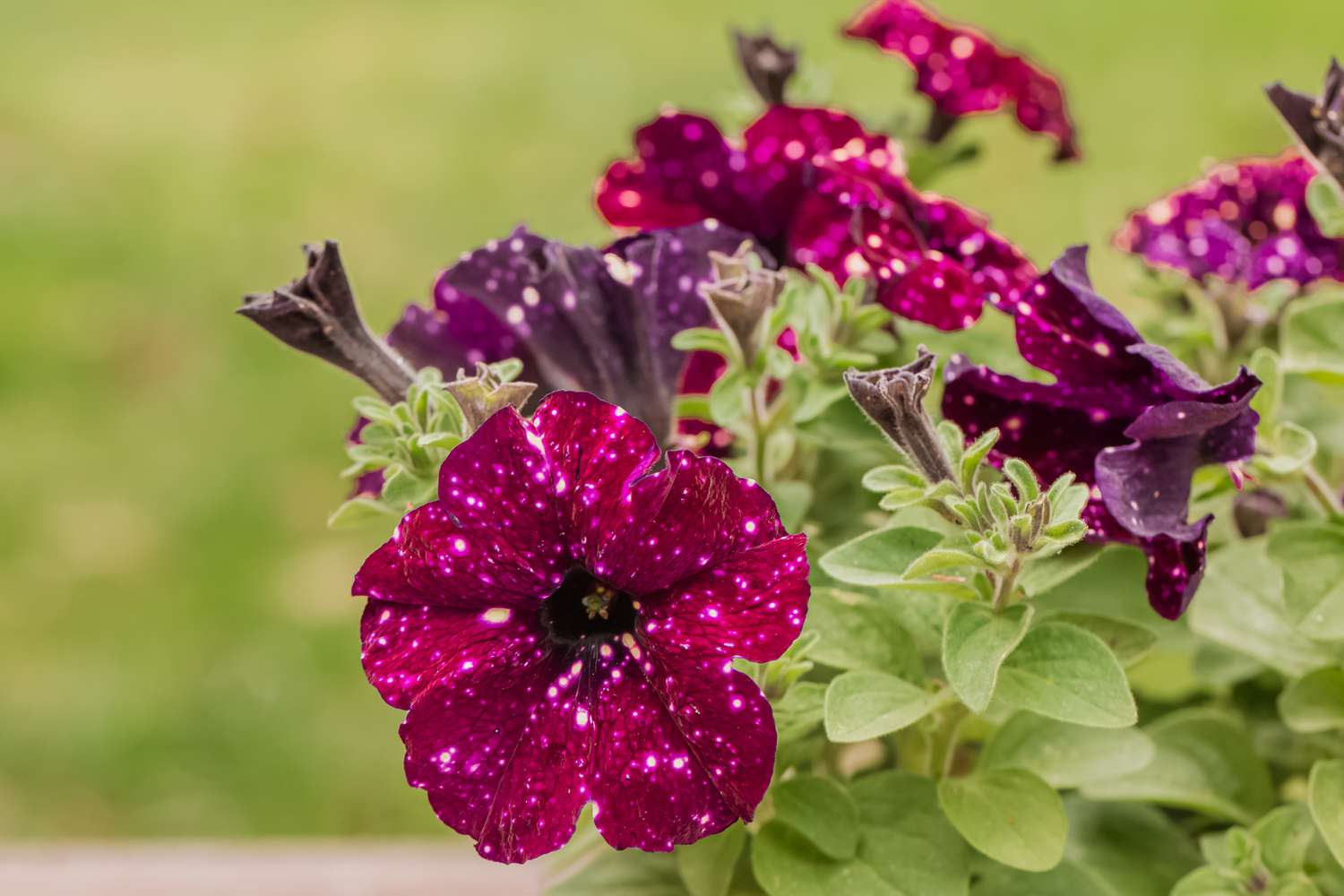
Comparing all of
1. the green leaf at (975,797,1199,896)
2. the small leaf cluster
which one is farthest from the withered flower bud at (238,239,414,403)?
the green leaf at (975,797,1199,896)

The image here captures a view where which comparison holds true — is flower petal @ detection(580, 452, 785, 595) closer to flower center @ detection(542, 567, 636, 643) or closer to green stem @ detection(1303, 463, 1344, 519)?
flower center @ detection(542, 567, 636, 643)

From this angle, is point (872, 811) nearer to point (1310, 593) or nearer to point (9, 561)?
point (1310, 593)

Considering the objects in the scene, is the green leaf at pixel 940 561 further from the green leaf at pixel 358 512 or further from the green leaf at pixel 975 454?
the green leaf at pixel 358 512

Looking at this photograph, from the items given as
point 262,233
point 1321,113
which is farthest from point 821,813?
point 262,233

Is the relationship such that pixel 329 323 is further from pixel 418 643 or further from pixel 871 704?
pixel 871 704

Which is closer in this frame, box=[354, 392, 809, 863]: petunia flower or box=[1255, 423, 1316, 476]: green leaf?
box=[354, 392, 809, 863]: petunia flower

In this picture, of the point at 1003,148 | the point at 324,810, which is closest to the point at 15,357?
the point at 324,810
